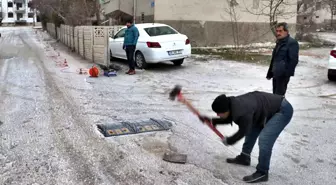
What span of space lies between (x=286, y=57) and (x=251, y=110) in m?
2.21

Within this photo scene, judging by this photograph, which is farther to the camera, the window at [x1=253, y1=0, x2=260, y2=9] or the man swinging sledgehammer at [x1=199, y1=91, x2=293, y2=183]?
the window at [x1=253, y1=0, x2=260, y2=9]

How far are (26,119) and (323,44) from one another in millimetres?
20840

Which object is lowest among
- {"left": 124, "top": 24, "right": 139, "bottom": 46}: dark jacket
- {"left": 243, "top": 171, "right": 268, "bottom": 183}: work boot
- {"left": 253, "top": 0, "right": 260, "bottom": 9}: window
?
{"left": 243, "top": 171, "right": 268, "bottom": 183}: work boot

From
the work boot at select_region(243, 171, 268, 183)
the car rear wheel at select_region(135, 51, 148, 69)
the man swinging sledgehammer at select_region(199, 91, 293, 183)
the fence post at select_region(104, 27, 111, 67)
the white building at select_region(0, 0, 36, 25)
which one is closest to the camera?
the man swinging sledgehammer at select_region(199, 91, 293, 183)

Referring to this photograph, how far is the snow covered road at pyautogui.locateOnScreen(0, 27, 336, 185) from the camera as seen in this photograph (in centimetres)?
378

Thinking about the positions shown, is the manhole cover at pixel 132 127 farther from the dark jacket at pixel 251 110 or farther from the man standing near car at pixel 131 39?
the man standing near car at pixel 131 39

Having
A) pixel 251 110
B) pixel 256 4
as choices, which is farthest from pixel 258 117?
pixel 256 4

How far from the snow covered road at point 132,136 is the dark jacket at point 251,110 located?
2.35 ft

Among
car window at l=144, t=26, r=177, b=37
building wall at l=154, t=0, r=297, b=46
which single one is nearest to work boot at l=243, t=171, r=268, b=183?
car window at l=144, t=26, r=177, b=37

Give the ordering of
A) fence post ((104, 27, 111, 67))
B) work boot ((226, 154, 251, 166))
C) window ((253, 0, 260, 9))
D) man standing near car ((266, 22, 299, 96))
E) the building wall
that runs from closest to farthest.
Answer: work boot ((226, 154, 251, 166)) < man standing near car ((266, 22, 299, 96)) < fence post ((104, 27, 111, 67)) < the building wall < window ((253, 0, 260, 9))

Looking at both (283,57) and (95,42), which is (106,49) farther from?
(283,57)

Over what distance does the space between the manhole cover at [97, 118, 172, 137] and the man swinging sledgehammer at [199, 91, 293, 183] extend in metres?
1.71

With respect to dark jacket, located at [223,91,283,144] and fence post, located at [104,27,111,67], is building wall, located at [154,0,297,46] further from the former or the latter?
dark jacket, located at [223,91,283,144]

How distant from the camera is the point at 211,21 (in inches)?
703
